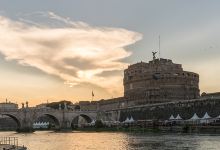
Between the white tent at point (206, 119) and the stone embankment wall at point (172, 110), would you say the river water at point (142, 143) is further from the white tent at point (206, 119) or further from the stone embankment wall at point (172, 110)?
the stone embankment wall at point (172, 110)

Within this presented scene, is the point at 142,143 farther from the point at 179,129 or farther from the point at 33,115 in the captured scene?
the point at 33,115

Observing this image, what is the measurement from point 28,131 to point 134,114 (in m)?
41.2

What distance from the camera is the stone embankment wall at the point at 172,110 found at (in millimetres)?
133438

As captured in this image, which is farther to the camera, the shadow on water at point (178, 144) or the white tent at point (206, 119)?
the white tent at point (206, 119)

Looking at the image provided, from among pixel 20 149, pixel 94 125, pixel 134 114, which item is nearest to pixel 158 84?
pixel 134 114

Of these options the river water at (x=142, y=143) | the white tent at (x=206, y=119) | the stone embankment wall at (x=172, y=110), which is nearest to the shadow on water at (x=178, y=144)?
the river water at (x=142, y=143)

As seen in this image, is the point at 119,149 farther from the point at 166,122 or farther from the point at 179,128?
the point at 166,122

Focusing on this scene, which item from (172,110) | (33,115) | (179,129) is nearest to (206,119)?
(179,129)

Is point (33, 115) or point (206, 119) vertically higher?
point (33, 115)

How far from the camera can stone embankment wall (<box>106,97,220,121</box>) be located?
133438mm

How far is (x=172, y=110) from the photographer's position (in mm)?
150750

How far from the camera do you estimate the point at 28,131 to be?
167875mm

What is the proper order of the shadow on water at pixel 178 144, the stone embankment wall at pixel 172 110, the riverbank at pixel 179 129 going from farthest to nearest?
the stone embankment wall at pixel 172 110, the riverbank at pixel 179 129, the shadow on water at pixel 178 144

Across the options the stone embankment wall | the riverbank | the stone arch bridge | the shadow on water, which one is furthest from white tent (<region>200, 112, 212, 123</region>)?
the stone arch bridge
